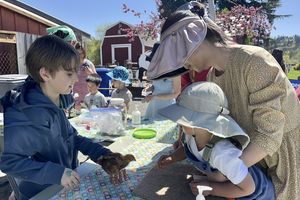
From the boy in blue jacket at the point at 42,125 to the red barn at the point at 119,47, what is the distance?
54.5 feet

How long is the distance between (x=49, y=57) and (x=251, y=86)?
2.73ft

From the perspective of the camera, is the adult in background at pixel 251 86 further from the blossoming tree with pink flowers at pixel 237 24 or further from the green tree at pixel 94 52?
the green tree at pixel 94 52

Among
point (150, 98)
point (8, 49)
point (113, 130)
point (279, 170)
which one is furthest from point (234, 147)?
point (8, 49)

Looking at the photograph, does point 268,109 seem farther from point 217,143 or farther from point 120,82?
point 120,82

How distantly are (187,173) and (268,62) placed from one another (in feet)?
1.90

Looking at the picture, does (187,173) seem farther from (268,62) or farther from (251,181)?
(268,62)

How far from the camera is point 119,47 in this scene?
Result: 18656mm

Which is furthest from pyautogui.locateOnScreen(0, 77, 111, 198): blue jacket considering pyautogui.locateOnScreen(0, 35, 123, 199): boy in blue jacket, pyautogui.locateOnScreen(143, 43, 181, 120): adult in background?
pyautogui.locateOnScreen(143, 43, 181, 120): adult in background

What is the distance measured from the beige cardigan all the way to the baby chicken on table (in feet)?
1.65

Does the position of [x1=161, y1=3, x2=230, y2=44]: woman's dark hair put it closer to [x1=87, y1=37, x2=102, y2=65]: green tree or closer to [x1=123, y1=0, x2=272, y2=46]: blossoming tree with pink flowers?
[x1=123, y1=0, x2=272, y2=46]: blossoming tree with pink flowers

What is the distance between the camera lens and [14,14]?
6.31 meters

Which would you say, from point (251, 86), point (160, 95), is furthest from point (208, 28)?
point (160, 95)

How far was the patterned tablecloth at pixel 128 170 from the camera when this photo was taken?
113 centimetres

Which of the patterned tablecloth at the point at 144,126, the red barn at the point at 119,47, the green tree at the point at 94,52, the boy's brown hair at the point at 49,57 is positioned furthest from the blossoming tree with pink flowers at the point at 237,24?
the green tree at the point at 94,52
